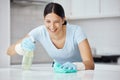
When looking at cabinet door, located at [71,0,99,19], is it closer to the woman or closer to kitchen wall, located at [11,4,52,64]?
kitchen wall, located at [11,4,52,64]

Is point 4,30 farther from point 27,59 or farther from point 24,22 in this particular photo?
point 27,59

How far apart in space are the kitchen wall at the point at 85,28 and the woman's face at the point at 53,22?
1397 millimetres

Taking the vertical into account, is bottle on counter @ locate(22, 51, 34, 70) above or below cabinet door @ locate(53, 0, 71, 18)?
below

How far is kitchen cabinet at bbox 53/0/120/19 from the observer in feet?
11.1

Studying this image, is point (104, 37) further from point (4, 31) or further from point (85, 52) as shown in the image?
Result: point (85, 52)

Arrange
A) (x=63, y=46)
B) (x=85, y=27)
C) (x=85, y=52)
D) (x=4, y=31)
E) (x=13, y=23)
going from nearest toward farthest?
(x=85, y=52), (x=63, y=46), (x=4, y=31), (x=13, y=23), (x=85, y=27)

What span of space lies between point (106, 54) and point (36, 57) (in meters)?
0.87

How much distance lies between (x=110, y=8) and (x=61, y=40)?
4.99ft

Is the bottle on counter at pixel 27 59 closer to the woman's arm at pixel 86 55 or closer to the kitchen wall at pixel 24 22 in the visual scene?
the woman's arm at pixel 86 55

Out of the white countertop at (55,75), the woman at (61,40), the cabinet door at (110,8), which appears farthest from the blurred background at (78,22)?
the white countertop at (55,75)

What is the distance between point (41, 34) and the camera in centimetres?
208

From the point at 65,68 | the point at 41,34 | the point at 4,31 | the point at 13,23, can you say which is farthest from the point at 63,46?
the point at 13,23

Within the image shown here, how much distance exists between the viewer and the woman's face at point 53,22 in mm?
1889

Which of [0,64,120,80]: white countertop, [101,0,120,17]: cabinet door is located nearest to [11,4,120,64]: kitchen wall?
[101,0,120,17]: cabinet door
